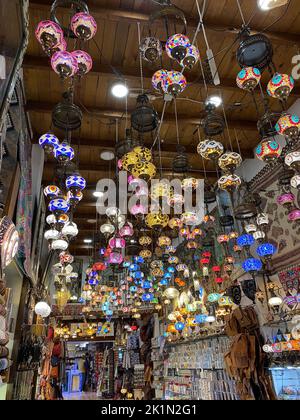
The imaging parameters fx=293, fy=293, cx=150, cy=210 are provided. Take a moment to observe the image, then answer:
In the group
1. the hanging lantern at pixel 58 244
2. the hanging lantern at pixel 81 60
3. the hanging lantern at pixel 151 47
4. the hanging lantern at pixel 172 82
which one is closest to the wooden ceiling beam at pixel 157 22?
the hanging lantern at pixel 151 47

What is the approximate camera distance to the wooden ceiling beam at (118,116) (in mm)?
4586

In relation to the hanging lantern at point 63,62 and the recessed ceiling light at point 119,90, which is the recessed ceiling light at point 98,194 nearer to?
the recessed ceiling light at point 119,90

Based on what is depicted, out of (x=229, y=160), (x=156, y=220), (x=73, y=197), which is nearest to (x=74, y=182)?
(x=73, y=197)

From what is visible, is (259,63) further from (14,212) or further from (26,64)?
(14,212)

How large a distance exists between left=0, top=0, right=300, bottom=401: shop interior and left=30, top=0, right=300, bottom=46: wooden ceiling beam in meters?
0.02

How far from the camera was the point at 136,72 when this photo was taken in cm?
411

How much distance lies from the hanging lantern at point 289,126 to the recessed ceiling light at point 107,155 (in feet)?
12.6

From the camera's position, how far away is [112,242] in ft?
15.7

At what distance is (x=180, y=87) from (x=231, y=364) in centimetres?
452

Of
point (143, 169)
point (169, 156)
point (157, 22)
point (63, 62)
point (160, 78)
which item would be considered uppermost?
point (169, 156)

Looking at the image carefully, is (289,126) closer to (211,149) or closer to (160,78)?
(211,149)

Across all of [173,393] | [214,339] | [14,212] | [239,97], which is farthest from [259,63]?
[173,393]

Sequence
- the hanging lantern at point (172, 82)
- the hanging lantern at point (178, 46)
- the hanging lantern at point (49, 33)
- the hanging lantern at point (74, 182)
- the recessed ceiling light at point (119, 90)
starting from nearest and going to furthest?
the hanging lantern at point (49, 33), the hanging lantern at point (178, 46), the hanging lantern at point (172, 82), the hanging lantern at point (74, 182), the recessed ceiling light at point (119, 90)

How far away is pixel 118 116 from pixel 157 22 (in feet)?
5.51
